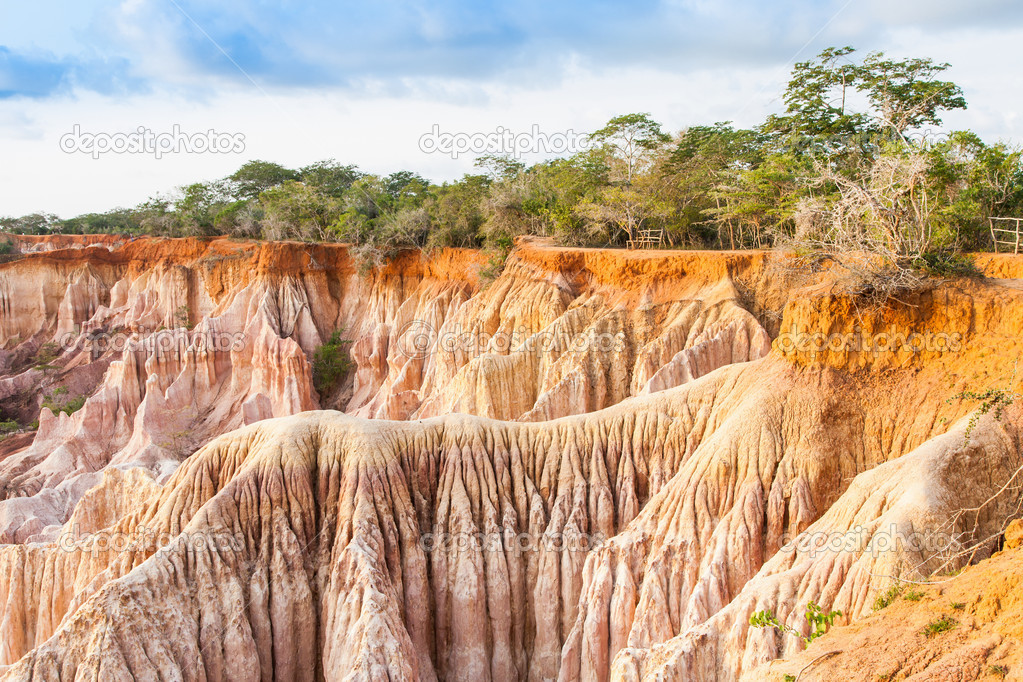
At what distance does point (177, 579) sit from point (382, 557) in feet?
12.1

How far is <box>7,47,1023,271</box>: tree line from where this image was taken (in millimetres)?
17230

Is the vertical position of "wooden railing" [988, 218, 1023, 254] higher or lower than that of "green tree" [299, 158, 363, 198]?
lower

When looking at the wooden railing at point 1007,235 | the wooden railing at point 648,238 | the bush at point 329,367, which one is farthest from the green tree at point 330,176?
the wooden railing at point 1007,235

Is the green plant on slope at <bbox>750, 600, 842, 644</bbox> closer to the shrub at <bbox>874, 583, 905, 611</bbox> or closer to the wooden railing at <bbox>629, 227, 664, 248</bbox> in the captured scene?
the shrub at <bbox>874, 583, 905, 611</bbox>

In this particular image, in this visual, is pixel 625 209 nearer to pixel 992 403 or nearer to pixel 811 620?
pixel 992 403

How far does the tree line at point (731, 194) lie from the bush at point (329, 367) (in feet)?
16.9

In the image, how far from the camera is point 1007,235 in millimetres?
23016

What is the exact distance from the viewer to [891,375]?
15.2 meters

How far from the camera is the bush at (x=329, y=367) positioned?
124ft

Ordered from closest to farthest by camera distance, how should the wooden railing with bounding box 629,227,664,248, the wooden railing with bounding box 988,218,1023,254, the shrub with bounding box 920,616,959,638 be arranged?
the shrub with bounding box 920,616,959,638 < the wooden railing with bounding box 988,218,1023,254 < the wooden railing with bounding box 629,227,664,248

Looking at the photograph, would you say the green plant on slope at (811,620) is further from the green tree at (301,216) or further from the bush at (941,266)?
the green tree at (301,216)

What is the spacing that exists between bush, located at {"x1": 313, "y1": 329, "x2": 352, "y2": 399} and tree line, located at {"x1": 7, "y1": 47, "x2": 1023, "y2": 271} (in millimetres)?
5155

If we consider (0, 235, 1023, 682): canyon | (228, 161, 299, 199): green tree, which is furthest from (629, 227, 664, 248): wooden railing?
(228, 161, 299, 199): green tree

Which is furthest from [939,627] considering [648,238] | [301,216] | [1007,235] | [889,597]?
[301,216]
